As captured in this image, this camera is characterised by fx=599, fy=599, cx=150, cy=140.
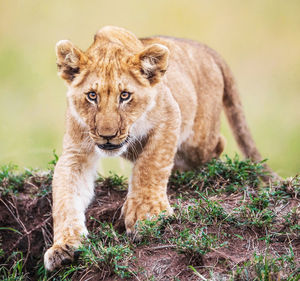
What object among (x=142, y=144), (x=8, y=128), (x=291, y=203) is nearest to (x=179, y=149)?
(x=142, y=144)

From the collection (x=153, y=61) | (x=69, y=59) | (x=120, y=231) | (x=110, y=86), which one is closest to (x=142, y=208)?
(x=120, y=231)

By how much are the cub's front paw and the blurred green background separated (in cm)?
657

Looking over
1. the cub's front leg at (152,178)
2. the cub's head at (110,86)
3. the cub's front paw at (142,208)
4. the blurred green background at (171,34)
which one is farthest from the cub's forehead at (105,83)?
the blurred green background at (171,34)

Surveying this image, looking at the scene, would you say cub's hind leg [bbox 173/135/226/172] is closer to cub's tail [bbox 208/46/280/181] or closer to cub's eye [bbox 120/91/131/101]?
cub's tail [bbox 208/46/280/181]

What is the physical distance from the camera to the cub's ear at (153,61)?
16.3 feet

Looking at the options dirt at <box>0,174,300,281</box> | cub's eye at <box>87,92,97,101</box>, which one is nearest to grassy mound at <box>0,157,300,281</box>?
dirt at <box>0,174,300,281</box>

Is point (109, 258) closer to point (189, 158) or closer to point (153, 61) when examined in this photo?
point (153, 61)

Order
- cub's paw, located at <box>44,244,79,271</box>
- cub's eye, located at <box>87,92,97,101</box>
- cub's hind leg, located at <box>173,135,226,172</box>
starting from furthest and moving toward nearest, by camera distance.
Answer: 1. cub's hind leg, located at <box>173,135,226,172</box>
2. cub's eye, located at <box>87,92,97,101</box>
3. cub's paw, located at <box>44,244,79,271</box>

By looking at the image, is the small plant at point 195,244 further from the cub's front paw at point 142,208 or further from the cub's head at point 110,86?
the cub's head at point 110,86

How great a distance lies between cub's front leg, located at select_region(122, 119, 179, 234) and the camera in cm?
492

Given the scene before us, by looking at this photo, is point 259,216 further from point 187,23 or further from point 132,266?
point 187,23

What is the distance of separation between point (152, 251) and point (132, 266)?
0.22 m

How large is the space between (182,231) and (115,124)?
3.15 ft

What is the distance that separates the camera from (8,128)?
1305 cm
